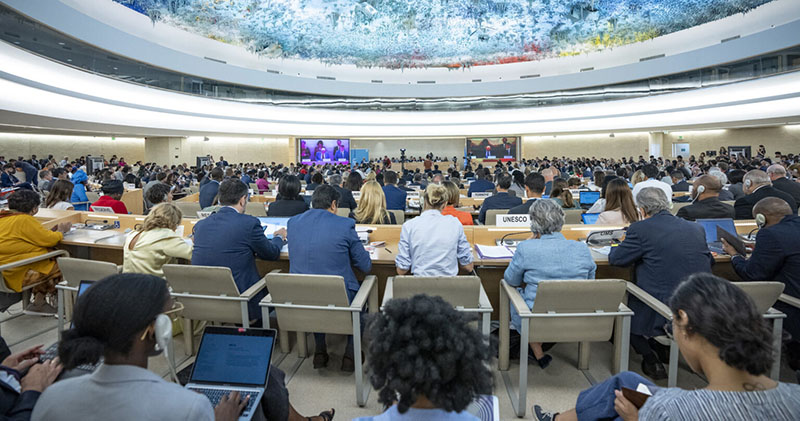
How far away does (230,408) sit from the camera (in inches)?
61.6

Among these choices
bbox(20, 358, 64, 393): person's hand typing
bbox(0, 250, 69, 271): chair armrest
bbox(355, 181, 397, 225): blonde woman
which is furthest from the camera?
bbox(355, 181, 397, 225): blonde woman

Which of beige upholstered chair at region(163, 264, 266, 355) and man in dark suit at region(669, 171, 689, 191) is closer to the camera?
beige upholstered chair at region(163, 264, 266, 355)

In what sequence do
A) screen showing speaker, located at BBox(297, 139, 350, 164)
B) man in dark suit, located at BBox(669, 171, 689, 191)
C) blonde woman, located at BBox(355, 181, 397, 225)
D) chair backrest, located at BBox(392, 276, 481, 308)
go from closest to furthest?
chair backrest, located at BBox(392, 276, 481, 308) < blonde woman, located at BBox(355, 181, 397, 225) < man in dark suit, located at BBox(669, 171, 689, 191) < screen showing speaker, located at BBox(297, 139, 350, 164)

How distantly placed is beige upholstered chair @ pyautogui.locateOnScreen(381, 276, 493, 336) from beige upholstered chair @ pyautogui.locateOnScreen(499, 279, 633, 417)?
0.23 meters

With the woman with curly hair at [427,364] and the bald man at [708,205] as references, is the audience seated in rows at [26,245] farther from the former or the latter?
the bald man at [708,205]

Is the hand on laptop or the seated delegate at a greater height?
the seated delegate

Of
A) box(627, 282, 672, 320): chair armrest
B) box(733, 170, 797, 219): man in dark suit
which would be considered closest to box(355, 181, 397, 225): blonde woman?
box(627, 282, 672, 320): chair armrest

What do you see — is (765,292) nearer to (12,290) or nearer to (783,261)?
(783,261)

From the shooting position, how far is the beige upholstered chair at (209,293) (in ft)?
9.00

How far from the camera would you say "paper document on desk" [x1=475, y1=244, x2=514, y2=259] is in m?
3.30

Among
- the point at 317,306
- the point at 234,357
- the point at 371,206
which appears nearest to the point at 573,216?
the point at 371,206

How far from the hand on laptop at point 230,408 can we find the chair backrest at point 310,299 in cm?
97

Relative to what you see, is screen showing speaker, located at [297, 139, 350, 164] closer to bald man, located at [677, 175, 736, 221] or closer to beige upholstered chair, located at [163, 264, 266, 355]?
bald man, located at [677, 175, 736, 221]

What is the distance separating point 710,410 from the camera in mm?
1090
